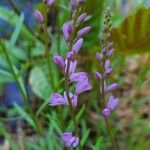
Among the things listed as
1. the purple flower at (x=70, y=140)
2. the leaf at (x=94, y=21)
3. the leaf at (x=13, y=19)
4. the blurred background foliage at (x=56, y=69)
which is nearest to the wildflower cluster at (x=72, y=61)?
the purple flower at (x=70, y=140)

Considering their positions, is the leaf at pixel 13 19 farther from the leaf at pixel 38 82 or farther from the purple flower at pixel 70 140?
the purple flower at pixel 70 140

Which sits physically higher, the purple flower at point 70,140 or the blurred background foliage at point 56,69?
the purple flower at point 70,140

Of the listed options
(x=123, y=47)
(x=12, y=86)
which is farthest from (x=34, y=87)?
(x=12, y=86)

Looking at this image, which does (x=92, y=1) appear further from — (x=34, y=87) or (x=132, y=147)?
(x=132, y=147)

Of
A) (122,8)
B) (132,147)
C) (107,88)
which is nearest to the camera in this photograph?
(107,88)

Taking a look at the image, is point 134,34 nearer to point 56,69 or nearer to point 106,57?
point 56,69

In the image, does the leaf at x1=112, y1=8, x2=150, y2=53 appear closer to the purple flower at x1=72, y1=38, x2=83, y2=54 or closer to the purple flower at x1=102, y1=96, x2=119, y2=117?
the purple flower at x1=102, y1=96, x2=119, y2=117

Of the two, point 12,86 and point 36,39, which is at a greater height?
point 36,39
